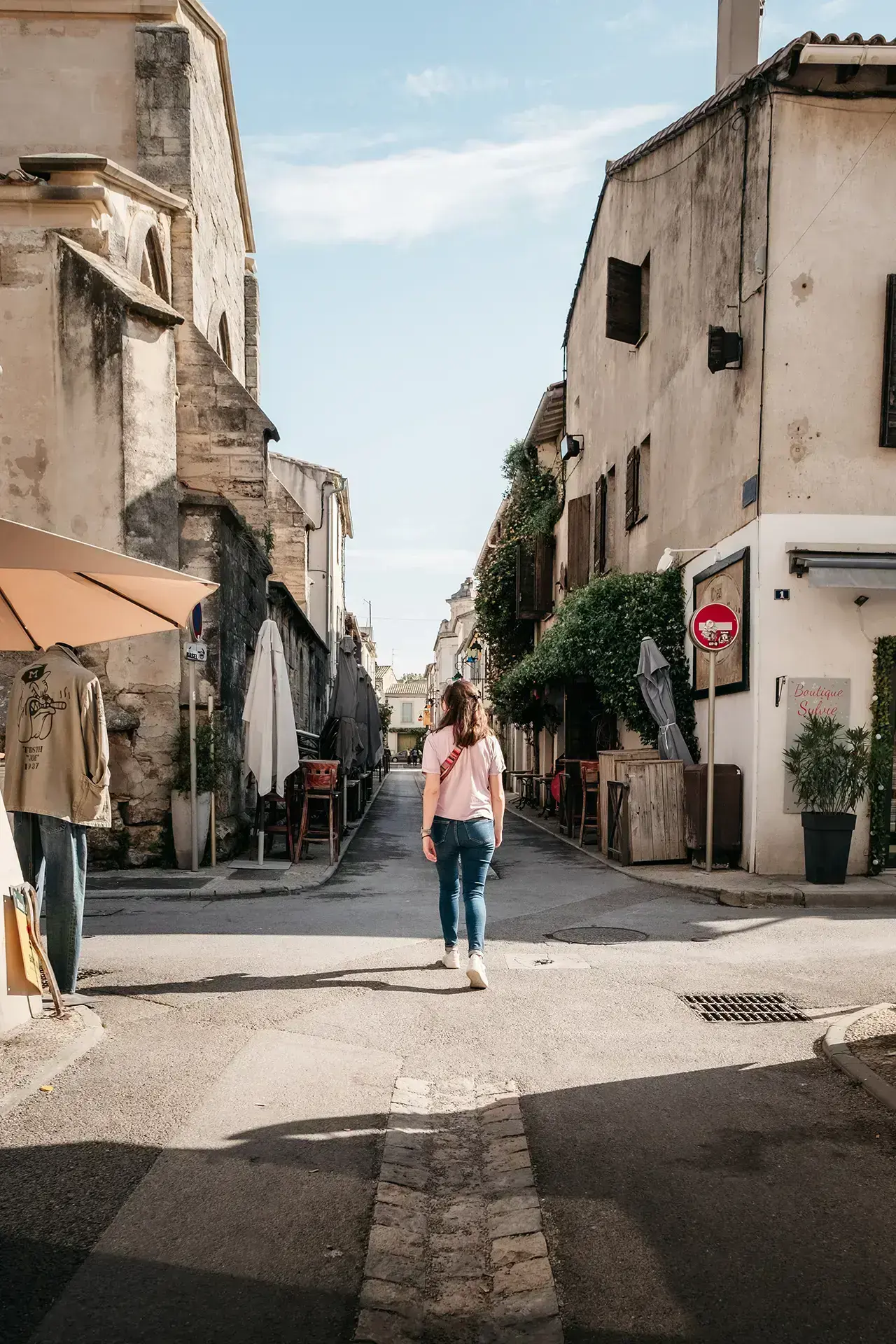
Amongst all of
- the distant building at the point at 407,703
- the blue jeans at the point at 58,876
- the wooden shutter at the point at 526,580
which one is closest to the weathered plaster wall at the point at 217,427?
the blue jeans at the point at 58,876

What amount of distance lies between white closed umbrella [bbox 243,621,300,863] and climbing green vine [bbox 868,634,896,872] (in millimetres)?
6189

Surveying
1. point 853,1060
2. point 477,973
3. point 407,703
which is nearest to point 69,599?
point 477,973

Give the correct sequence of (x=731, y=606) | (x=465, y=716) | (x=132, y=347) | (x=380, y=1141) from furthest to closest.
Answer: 1. (x=731, y=606)
2. (x=132, y=347)
3. (x=465, y=716)
4. (x=380, y=1141)

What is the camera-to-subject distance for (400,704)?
102562mm

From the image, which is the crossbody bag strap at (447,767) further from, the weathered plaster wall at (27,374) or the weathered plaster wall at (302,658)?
the weathered plaster wall at (302,658)

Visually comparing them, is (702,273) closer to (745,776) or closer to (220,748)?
(745,776)

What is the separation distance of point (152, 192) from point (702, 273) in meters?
7.07

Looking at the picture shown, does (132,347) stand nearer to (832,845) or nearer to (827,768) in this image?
(827,768)

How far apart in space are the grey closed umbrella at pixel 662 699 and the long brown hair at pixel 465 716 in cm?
696

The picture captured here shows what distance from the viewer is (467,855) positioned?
6.67 meters

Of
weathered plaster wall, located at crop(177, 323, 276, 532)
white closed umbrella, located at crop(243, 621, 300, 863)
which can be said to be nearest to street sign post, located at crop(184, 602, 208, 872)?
white closed umbrella, located at crop(243, 621, 300, 863)

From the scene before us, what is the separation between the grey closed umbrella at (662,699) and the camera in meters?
13.5

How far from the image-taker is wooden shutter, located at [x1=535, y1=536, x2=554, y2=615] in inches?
1004

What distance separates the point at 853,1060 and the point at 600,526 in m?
15.8
